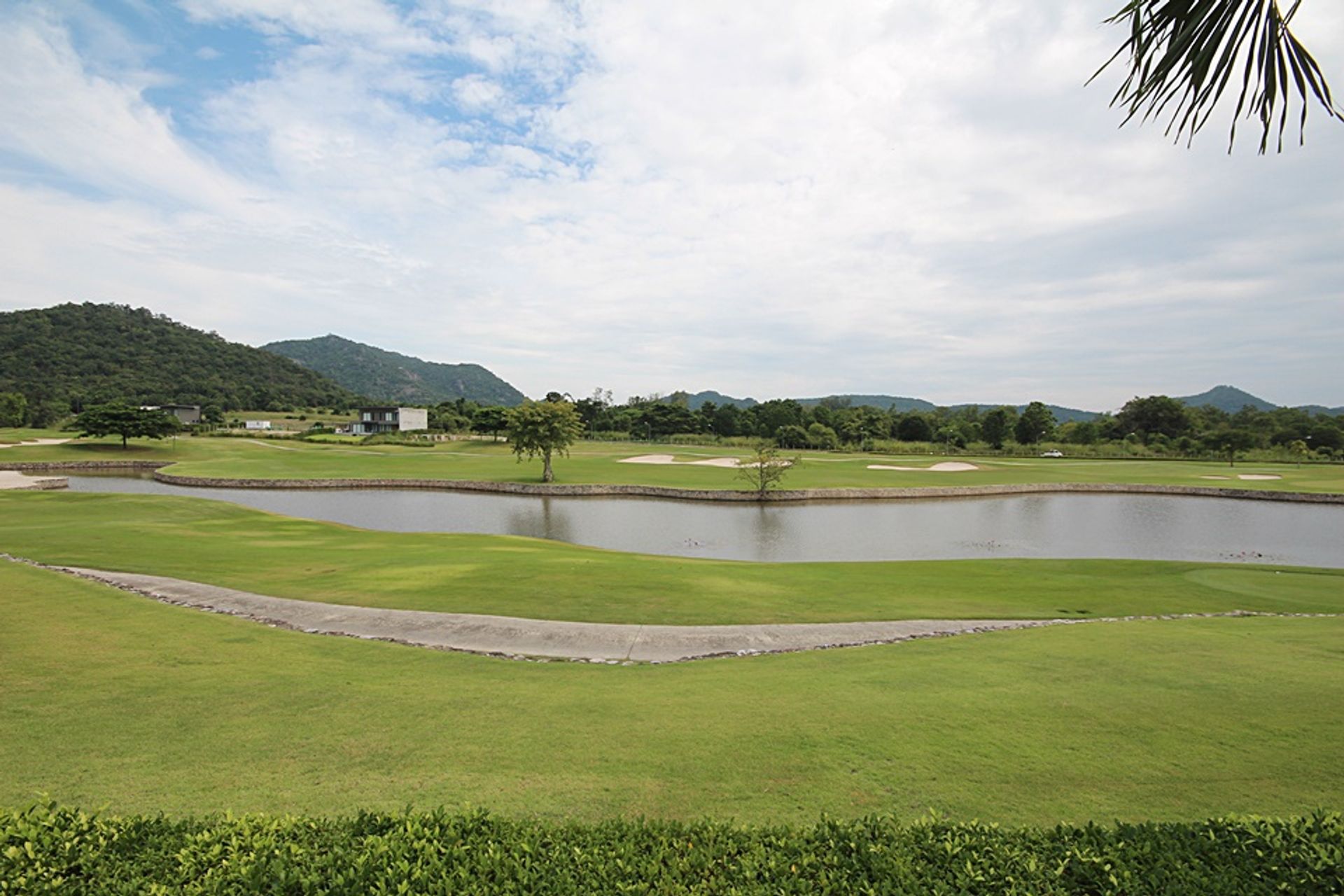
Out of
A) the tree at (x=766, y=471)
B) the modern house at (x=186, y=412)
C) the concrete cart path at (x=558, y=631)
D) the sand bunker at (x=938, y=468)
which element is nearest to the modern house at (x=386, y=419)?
the modern house at (x=186, y=412)

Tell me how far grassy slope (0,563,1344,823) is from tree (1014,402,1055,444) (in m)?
87.7

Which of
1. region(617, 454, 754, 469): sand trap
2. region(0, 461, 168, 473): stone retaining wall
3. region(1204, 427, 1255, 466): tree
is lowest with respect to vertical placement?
region(0, 461, 168, 473): stone retaining wall

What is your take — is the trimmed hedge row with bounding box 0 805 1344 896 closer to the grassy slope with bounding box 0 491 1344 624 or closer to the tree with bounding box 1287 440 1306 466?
the grassy slope with bounding box 0 491 1344 624

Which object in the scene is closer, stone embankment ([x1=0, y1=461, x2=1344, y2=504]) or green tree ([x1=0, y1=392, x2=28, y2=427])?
stone embankment ([x1=0, y1=461, x2=1344, y2=504])

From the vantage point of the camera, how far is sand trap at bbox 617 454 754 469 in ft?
189

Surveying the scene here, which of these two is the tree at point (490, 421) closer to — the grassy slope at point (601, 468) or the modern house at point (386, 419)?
the grassy slope at point (601, 468)

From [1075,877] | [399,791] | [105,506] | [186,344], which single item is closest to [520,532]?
[105,506]

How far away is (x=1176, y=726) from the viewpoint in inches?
217

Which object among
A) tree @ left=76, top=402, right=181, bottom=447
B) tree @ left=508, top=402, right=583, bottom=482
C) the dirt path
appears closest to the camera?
the dirt path

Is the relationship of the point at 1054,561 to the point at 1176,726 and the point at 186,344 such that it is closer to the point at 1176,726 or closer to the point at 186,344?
the point at 1176,726

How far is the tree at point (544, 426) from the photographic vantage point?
4506 centimetres

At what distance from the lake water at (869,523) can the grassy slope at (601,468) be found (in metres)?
4.81

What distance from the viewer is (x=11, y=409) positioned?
7650cm

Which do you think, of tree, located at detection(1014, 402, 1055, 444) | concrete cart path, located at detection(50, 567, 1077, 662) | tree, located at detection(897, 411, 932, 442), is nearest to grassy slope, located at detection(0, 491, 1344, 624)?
concrete cart path, located at detection(50, 567, 1077, 662)
